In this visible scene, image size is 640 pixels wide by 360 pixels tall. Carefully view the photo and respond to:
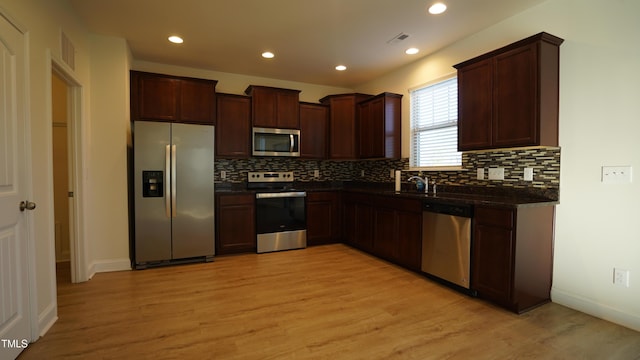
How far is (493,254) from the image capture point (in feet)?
8.59

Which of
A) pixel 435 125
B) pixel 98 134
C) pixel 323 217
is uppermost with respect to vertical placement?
pixel 435 125

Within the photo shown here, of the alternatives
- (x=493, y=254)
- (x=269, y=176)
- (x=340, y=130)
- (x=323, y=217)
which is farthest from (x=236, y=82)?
(x=493, y=254)

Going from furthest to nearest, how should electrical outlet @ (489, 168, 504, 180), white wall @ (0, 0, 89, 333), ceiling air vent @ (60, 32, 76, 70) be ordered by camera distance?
electrical outlet @ (489, 168, 504, 180)
ceiling air vent @ (60, 32, 76, 70)
white wall @ (0, 0, 89, 333)

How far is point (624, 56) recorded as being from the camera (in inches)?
92.0

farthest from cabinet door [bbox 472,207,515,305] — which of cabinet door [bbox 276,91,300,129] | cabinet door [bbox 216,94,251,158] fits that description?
cabinet door [bbox 216,94,251,158]

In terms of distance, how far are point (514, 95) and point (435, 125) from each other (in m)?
1.30

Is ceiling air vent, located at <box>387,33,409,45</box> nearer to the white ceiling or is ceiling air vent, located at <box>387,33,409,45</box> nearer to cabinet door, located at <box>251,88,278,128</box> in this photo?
the white ceiling

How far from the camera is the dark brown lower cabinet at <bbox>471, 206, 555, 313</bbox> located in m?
2.48

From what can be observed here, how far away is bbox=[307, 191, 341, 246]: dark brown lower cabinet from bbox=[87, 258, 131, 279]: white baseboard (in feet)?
8.09

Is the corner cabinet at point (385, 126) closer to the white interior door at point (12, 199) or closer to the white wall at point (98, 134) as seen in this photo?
the white wall at point (98, 134)

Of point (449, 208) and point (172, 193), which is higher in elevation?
point (172, 193)

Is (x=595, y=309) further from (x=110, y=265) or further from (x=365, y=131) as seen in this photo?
(x=110, y=265)

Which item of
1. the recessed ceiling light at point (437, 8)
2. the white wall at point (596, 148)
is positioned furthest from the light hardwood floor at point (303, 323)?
the recessed ceiling light at point (437, 8)

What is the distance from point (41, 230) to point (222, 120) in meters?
2.63
